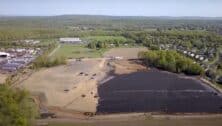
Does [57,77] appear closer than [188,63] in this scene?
Yes

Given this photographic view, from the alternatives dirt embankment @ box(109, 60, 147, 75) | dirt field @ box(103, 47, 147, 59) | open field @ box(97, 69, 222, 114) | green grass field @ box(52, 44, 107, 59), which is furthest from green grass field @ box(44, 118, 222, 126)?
dirt field @ box(103, 47, 147, 59)

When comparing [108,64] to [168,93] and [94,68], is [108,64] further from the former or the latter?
[168,93]

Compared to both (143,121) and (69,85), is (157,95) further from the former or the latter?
(69,85)

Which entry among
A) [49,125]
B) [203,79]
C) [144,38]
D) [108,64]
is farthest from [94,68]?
[144,38]

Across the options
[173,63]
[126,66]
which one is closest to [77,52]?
[126,66]

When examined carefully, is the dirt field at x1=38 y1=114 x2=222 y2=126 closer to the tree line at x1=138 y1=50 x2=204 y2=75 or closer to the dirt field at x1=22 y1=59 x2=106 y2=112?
the dirt field at x1=22 y1=59 x2=106 y2=112

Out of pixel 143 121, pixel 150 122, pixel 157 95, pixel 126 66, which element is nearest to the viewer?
pixel 150 122
